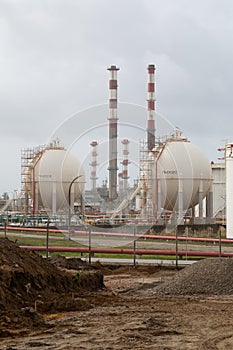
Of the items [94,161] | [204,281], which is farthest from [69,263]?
[94,161]

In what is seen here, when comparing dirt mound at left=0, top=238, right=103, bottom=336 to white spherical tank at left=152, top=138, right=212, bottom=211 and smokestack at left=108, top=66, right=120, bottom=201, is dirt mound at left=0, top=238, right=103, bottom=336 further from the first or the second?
smokestack at left=108, top=66, right=120, bottom=201

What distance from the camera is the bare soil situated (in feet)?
35.0

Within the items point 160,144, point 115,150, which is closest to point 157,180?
point 160,144

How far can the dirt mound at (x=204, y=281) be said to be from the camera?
58.2 ft

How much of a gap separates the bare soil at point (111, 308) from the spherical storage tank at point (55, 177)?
30833 mm

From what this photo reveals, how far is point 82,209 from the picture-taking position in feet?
182

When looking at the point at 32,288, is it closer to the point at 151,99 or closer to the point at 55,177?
the point at 55,177

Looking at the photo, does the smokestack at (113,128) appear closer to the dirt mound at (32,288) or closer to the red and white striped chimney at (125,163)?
the red and white striped chimney at (125,163)

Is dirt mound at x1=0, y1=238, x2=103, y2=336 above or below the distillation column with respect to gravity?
below

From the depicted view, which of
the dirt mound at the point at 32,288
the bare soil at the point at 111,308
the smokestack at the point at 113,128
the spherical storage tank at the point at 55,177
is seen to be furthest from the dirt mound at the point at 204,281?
the smokestack at the point at 113,128

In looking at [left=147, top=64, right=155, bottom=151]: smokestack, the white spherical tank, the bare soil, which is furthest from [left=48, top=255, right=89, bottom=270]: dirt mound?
[left=147, top=64, right=155, bottom=151]: smokestack

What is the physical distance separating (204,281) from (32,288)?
523 cm

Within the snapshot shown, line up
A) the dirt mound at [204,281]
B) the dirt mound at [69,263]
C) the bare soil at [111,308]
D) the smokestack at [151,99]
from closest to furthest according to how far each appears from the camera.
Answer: the bare soil at [111,308]
the dirt mound at [204,281]
the dirt mound at [69,263]
the smokestack at [151,99]

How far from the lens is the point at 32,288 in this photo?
15180mm
